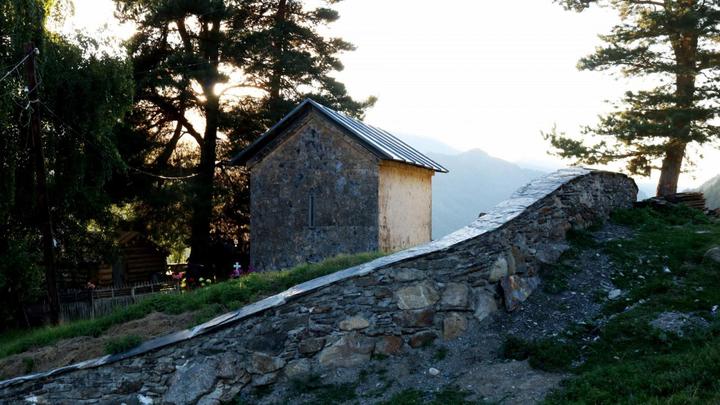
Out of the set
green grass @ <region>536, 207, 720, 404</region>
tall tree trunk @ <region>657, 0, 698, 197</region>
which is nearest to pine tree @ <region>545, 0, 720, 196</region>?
tall tree trunk @ <region>657, 0, 698, 197</region>

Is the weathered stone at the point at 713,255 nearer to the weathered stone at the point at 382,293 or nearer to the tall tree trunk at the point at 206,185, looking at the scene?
the weathered stone at the point at 382,293

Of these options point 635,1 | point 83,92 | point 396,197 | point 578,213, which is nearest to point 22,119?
point 83,92

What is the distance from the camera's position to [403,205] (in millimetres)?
17266

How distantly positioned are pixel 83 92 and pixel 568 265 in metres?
14.1

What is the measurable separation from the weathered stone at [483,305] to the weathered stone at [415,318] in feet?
2.18

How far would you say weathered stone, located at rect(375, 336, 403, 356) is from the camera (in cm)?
769

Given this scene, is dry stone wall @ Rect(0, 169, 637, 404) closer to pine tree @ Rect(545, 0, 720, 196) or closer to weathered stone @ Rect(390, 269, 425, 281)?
weathered stone @ Rect(390, 269, 425, 281)

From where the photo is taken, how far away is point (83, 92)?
646 inches

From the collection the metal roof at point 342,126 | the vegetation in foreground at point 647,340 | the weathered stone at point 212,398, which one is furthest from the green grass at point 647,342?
the metal roof at point 342,126

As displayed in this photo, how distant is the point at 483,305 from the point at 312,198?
29.8 ft

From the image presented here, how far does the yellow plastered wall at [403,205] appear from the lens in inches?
629

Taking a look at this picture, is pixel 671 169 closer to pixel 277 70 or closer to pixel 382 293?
pixel 277 70

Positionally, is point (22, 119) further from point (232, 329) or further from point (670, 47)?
point (670, 47)

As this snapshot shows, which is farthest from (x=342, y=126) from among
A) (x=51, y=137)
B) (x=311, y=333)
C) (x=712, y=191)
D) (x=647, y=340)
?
(x=712, y=191)
